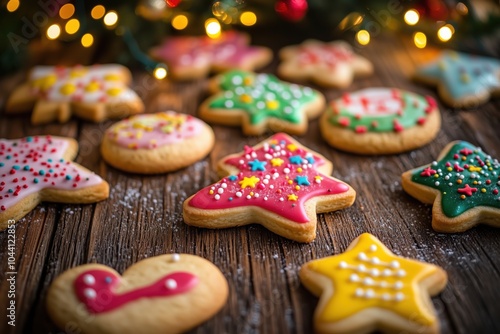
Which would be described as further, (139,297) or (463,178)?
(463,178)

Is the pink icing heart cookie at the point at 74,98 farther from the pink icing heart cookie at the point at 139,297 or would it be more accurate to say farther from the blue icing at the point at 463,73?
the blue icing at the point at 463,73

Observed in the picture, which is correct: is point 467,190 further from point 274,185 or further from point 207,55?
point 207,55

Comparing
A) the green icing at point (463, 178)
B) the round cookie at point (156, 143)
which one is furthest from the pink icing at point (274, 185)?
the green icing at point (463, 178)

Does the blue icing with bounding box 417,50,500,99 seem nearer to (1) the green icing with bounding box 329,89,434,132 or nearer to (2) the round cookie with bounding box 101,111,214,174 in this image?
(1) the green icing with bounding box 329,89,434,132

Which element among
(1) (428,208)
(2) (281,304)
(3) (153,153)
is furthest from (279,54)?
(2) (281,304)

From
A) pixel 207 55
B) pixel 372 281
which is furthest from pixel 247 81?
pixel 372 281
